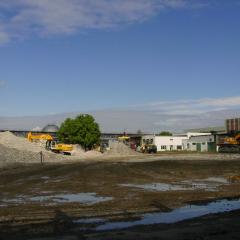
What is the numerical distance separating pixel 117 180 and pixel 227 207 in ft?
43.2

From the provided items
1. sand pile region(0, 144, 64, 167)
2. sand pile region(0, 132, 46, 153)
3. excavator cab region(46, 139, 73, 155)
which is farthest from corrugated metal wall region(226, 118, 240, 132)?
sand pile region(0, 144, 64, 167)

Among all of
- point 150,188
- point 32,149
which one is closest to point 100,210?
point 150,188

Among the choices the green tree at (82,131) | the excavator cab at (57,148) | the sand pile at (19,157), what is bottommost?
the sand pile at (19,157)

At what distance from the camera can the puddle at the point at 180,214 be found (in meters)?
15.2

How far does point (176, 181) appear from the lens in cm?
3150

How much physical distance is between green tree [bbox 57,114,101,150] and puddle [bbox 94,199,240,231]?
10827 cm

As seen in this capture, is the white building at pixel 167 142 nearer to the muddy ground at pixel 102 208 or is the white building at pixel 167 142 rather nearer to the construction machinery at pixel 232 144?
the construction machinery at pixel 232 144

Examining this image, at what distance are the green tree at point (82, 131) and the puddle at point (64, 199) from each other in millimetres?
104737

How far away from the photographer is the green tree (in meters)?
129

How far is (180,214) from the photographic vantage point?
17.5 metres

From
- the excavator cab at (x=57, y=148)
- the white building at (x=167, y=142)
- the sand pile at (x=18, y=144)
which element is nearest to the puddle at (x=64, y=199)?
the sand pile at (x=18, y=144)

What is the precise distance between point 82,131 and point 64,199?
351 ft

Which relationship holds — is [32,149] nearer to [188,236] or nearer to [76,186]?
[76,186]

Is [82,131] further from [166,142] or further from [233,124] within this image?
[233,124]
